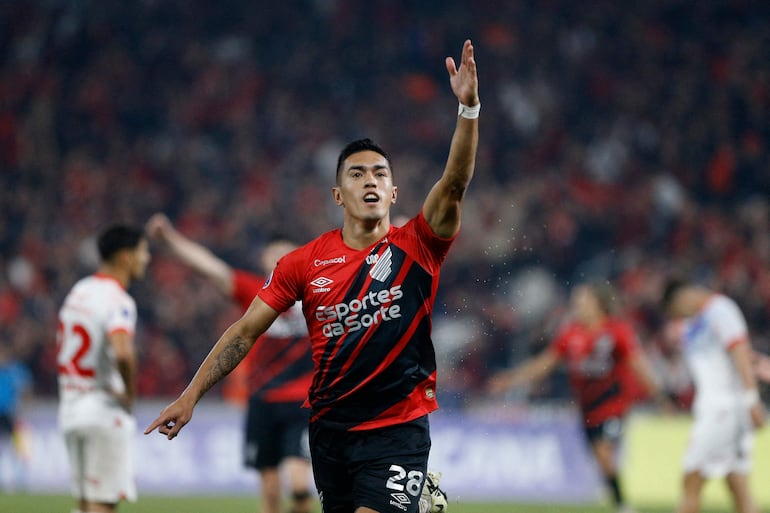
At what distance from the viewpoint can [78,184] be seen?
74.6 ft

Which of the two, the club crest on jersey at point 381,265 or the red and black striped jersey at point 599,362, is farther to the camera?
the red and black striped jersey at point 599,362

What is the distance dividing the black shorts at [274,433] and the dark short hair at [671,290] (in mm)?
3314

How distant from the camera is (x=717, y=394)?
9.76 metres

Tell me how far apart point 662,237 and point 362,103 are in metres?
7.44

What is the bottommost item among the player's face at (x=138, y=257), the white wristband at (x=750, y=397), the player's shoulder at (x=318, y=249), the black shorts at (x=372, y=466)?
the black shorts at (x=372, y=466)

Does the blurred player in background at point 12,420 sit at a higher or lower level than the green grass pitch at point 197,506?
higher

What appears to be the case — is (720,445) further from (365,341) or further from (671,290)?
(365,341)

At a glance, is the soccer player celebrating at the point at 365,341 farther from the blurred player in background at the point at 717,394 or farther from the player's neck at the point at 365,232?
the blurred player in background at the point at 717,394

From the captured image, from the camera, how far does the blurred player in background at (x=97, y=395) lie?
7.86 m

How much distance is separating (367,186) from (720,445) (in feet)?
17.9

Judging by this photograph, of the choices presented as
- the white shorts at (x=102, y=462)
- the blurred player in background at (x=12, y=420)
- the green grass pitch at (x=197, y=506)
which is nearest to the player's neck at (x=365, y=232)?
the white shorts at (x=102, y=462)

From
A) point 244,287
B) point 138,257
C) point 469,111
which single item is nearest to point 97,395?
point 138,257

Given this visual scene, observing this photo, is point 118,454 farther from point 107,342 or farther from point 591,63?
point 591,63

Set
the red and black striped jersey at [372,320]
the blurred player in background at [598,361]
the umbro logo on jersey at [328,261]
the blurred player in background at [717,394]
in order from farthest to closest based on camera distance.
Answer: the blurred player in background at [598,361] < the blurred player in background at [717,394] < the umbro logo on jersey at [328,261] < the red and black striped jersey at [372,320]
